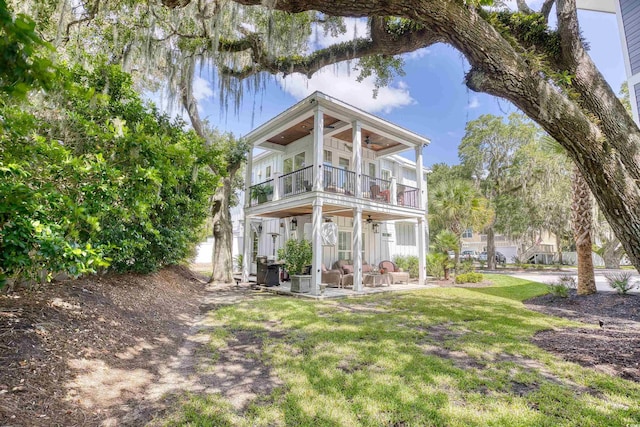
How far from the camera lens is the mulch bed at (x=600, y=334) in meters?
3.98

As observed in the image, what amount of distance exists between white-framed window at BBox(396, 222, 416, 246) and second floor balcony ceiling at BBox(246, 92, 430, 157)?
4427 mm

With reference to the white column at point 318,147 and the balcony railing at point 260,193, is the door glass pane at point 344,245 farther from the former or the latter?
the white column at point 318,147

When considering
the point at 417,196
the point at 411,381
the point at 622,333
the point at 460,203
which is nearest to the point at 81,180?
the point at 411,381

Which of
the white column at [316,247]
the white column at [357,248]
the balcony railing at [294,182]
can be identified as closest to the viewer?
the white column at [316,247]

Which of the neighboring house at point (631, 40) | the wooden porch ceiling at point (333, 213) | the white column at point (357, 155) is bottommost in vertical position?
the wooden porch ceiling at point (333, 213)

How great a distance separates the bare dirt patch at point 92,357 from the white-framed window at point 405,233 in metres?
12.8

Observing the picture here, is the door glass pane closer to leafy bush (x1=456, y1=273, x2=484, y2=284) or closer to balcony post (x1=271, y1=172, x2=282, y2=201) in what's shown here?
balcony post (x1=271, y1=172, x2=282, y2=201)

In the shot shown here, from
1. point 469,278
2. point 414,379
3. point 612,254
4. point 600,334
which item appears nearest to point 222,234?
point 414,379

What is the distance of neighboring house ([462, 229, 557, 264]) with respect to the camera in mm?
33250

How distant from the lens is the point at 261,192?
12.9 metres

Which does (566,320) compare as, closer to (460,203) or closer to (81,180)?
(81,180)

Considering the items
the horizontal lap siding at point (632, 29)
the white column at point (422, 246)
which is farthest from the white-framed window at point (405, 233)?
the horizontal lap siding at point (632, 29)

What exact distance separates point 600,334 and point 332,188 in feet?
26.1

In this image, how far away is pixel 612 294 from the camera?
333 inches
